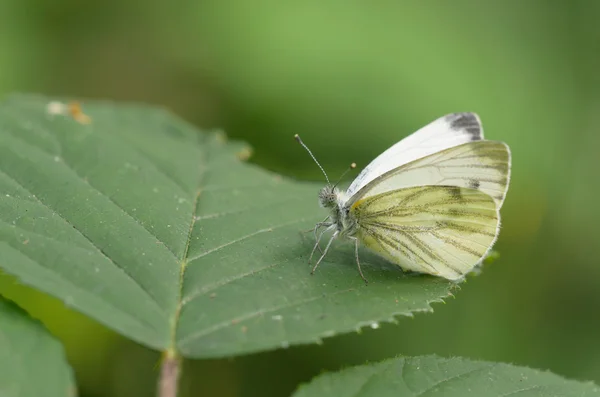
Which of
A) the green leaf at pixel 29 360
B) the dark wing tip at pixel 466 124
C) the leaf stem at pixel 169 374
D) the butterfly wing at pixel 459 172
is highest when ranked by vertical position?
the dark wing tip at pixel 466 124

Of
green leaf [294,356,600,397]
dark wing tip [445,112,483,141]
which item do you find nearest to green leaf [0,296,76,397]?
green leaf [294,356,600,397]

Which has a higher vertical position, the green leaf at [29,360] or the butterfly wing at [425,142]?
Result: the butterfly wing at [425,142]

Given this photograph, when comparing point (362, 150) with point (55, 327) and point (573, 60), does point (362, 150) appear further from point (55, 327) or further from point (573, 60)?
point (55, 327)

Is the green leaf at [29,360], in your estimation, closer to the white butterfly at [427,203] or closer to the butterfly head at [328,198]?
the white butterfly at [427,203]

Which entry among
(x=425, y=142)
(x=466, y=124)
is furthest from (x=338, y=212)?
(x=466, y=124)

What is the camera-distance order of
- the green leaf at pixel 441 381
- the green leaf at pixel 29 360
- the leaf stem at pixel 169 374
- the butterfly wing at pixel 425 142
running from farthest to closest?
the butterfly wing at pixel 425 142 → the green leaf at pixel 441 381 → the leaf stem at pixel 169 374 → the green leaf at pixel 29 360

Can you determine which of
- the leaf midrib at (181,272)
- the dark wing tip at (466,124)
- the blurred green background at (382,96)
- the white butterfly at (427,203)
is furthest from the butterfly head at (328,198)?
the blurred green background at (382,96)

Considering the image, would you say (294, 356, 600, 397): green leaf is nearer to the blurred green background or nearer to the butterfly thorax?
the butterfly thorax
